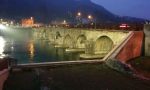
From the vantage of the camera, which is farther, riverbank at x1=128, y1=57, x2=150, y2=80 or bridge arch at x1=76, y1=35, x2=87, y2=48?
bridge arch at x1=76, y1=35, x2=87, y2=48

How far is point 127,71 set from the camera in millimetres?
24578

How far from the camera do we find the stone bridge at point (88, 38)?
5172cm

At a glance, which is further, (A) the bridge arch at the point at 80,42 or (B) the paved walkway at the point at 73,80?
(A) the bridge arch at the point at 80,42

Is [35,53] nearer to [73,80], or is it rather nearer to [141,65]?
[141,65]

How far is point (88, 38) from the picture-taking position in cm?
6531

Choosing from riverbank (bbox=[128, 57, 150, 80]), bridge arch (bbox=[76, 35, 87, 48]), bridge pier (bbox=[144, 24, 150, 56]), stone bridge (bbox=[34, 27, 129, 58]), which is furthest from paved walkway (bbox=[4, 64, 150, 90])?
bridge arch (bbox=[76, 35, 87, 48])

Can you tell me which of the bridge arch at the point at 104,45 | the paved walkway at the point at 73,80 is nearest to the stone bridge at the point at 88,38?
the bridge arch at the point at 104,45

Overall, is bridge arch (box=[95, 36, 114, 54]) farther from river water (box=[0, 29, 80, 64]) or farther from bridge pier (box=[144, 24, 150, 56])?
bridge pier (box=[144, 24, 150, 56])

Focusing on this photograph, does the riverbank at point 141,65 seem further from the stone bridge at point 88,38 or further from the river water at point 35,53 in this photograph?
the river water at point 35,53

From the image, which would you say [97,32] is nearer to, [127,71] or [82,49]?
[82,49]

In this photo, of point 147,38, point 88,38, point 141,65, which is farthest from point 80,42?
point 141,65

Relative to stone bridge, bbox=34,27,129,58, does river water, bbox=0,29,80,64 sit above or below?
below

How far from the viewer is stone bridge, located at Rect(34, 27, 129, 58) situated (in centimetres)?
5172

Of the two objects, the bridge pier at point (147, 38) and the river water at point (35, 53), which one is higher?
the bridge pier at point (147, 38)
